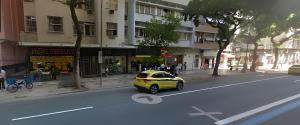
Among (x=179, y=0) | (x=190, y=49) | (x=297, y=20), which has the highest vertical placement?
(x=179, y=0)

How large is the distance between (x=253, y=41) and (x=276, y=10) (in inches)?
1265

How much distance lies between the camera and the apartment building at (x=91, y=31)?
65.8ft

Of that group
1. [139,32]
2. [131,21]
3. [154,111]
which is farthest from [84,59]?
[154,111]

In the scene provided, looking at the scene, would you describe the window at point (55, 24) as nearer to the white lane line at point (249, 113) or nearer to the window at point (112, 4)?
the window at point (112, 4)

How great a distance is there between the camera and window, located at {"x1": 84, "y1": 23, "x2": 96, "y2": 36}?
2334 cm

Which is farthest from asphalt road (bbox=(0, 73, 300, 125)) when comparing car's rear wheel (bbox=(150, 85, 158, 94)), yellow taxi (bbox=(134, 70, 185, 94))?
yellow taxi (bbox=(134, 70, 185, 94))

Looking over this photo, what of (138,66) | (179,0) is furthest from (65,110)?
(179,0)

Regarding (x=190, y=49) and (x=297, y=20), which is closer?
(x=297, y=20)

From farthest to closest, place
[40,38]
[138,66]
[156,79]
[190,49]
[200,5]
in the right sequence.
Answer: [190,49] < [138,66] < [200,5] < [40,38] < [156,79]

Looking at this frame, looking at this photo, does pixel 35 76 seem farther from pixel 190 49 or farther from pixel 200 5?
pixel 190 49

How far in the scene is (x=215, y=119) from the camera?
9.56 meters

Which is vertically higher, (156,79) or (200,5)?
(200,5)

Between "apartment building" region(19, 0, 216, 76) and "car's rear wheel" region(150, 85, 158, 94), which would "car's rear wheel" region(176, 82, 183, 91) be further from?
"apartment building" region(19, 0, 216, 76)

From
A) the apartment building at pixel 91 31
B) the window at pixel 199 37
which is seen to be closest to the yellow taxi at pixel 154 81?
the apartment building at pixel 91 31
